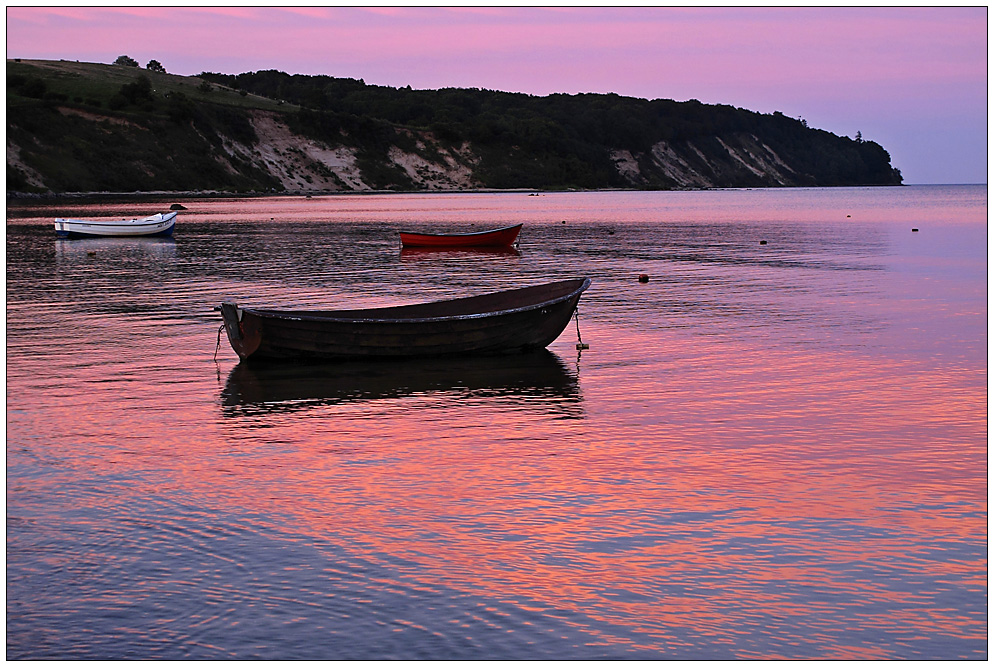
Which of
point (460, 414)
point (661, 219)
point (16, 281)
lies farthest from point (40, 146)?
point (460, 414)

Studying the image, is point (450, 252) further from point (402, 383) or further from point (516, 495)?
point (516, 495)

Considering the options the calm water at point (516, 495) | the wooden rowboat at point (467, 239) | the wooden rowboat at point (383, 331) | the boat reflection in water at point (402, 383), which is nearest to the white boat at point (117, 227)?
the wooden rowboat at point (467, 239)

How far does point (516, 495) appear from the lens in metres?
12.9

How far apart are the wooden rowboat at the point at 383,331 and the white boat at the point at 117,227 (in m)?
47.3

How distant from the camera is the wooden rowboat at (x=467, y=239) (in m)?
59.1

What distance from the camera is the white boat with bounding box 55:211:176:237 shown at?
65312 millimetres

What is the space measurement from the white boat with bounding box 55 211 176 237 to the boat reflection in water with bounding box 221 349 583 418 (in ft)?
156

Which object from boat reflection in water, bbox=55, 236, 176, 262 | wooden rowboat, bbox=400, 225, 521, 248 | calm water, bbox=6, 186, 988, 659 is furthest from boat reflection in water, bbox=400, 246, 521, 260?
calm water, bbox=6, 186, 988, 659

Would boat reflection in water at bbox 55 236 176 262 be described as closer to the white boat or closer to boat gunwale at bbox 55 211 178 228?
the white boat

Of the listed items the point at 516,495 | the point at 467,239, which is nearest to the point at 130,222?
the point at 467,239

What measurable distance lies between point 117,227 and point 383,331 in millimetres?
51072

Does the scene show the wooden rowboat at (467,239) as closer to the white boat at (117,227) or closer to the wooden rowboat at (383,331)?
the white boat at (117,227)

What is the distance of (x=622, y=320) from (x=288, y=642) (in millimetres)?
20879

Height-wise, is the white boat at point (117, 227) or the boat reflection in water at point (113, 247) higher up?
the white boat at point (117, 227)
